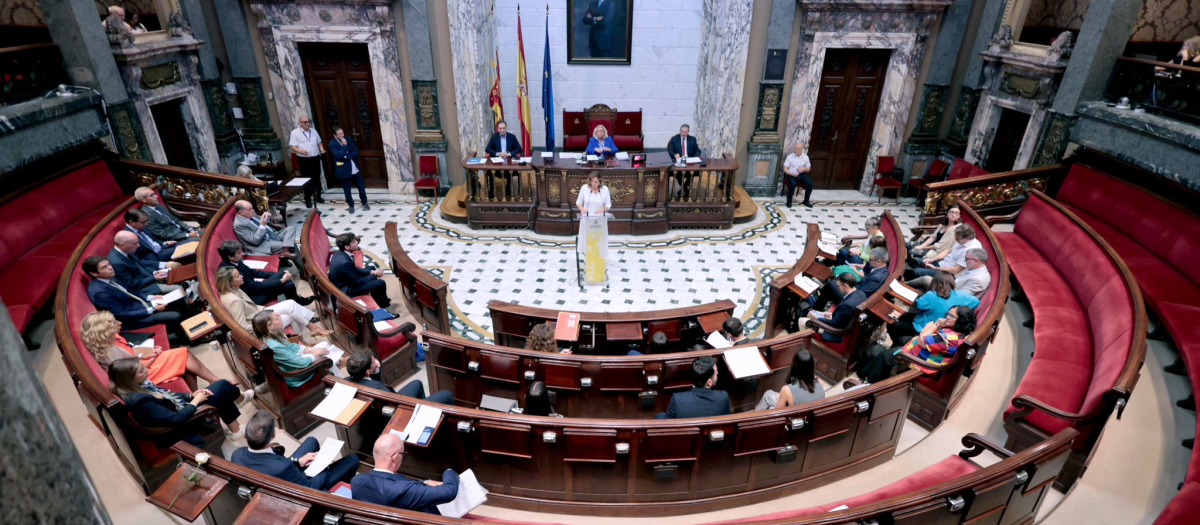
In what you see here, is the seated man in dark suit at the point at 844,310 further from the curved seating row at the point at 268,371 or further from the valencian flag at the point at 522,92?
the valencian flag at the point at 522,92

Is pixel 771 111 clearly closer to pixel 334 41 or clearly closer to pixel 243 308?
pixel 334 41

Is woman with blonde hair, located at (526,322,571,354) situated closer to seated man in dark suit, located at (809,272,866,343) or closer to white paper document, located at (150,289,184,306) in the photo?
seated man in dark suit, located at (809,272,866,343)

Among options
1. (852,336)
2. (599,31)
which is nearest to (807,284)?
(852,336)

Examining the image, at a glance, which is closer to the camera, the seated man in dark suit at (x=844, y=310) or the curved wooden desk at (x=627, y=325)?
the curved wooden desk at (x=627, y=325)

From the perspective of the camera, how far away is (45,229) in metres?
6.90

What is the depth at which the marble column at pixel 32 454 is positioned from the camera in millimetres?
721

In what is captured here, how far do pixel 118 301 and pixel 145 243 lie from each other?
1.34m

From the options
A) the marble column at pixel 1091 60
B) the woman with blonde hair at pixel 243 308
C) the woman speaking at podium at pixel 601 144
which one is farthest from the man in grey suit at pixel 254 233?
the marble column at pixel 1091 60

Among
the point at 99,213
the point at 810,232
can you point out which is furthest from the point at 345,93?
the point at 810,232

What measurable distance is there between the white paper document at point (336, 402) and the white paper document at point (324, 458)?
0.59ft

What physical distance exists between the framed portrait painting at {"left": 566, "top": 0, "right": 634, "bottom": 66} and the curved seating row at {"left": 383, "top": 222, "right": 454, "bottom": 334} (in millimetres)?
5824

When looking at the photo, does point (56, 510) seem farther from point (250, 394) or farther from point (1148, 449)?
point (1148, 449)

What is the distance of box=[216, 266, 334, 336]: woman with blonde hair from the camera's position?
5.46m

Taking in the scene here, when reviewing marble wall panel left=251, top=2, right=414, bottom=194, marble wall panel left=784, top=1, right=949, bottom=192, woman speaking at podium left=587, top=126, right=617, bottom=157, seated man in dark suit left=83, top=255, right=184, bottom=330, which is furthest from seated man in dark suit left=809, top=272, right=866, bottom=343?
marble wall panel left=251, top=2, right=414, bottom=194
